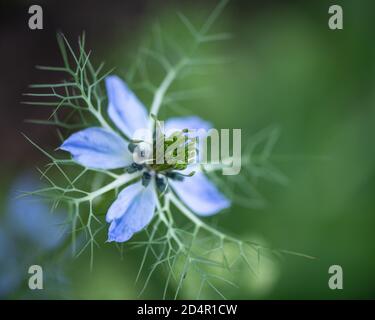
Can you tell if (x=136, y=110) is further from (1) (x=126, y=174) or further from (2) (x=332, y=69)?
(2) (x=332, y=69)

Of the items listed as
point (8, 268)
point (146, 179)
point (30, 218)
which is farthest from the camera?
point (30, 218)

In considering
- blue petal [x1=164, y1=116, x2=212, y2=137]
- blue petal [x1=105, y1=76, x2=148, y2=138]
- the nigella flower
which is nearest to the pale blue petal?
the nigella flower

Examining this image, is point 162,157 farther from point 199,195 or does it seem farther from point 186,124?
point 186,124

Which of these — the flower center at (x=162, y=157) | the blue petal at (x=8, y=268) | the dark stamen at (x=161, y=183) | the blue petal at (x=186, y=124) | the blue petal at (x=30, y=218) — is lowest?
the blue petal at (x=8, y=268)

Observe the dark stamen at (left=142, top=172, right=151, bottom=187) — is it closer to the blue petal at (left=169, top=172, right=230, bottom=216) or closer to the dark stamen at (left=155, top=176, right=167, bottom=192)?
the dark stamen at (left=155, top=176, right=167, bottom=192)

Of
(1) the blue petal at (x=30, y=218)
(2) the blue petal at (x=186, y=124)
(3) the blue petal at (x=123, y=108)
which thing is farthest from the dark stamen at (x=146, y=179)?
(1) the blue petal at (x=30, y=218)

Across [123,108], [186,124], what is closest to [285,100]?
[186,124]

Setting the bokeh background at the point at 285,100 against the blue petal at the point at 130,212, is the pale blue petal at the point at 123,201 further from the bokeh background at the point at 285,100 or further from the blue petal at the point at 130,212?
the bokeh background at the point at 285,100
